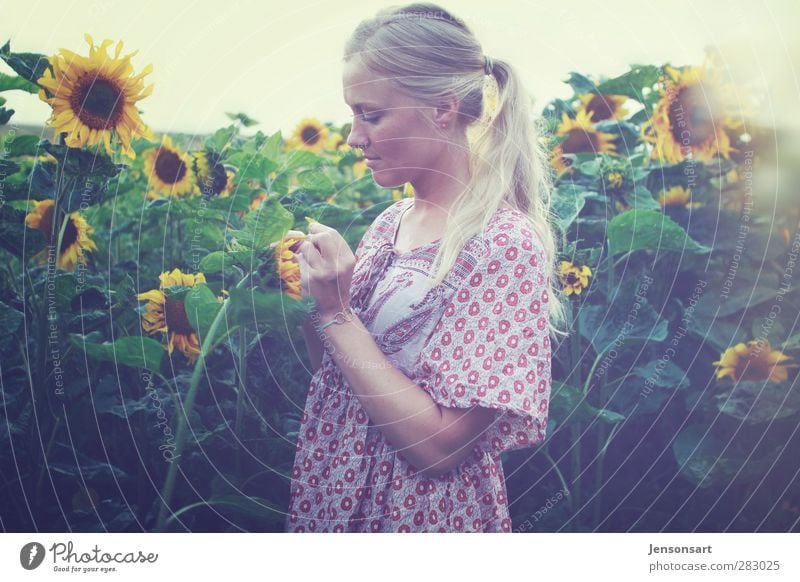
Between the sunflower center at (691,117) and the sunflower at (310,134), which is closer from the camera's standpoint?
the sunflower center at (691,117)

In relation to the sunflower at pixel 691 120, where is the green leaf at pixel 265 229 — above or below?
below

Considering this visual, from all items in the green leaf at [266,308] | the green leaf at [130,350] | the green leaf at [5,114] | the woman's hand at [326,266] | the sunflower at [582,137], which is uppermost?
the green leaf at [5,114]

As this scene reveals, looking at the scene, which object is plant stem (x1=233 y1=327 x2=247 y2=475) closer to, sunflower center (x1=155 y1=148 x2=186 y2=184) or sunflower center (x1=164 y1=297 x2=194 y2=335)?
sunflower center (x1=164 y1=297 x2=194 y2=335)

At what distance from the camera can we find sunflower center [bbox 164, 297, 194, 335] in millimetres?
850

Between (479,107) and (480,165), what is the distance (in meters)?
0.05

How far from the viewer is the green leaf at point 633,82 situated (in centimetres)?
104

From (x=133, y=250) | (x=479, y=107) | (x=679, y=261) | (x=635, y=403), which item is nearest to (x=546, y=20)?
(x=479, y=107)

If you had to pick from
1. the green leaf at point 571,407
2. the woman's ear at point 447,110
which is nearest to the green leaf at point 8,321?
the woman's ear at point 447,110

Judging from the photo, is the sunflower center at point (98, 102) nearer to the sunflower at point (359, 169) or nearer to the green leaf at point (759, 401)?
the sunflower at point (359, 169)

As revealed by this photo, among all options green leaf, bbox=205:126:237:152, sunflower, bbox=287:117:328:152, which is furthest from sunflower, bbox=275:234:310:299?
sunflower, bbox=287:117:328:152

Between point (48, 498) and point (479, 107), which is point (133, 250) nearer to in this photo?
point (48, 498)

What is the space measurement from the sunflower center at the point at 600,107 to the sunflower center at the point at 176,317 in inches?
22.2

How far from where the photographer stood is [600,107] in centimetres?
110

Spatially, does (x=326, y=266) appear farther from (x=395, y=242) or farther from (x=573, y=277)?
(x=573, y=277)
